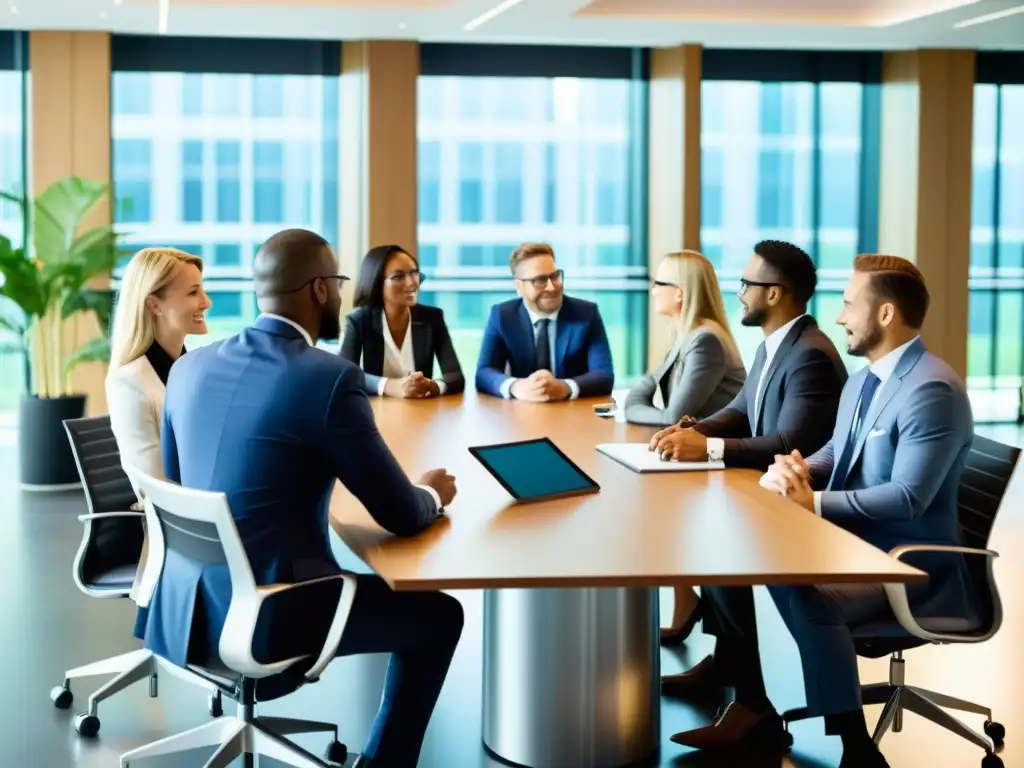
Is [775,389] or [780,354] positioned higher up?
[780,354]

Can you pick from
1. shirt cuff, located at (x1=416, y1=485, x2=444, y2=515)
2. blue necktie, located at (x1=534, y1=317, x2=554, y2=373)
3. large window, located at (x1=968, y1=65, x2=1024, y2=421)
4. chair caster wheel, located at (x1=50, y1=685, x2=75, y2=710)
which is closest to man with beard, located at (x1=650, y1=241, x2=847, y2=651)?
shirt cuff, located at (x1=416, y1=485, x2=444, y2=515)

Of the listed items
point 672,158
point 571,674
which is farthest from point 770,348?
point 672,158

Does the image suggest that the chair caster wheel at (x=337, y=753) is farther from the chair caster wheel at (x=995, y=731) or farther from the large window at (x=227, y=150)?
the large window at (x=227, y=150)

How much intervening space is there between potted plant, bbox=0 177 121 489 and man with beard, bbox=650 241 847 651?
16.3 feet

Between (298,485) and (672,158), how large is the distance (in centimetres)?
793

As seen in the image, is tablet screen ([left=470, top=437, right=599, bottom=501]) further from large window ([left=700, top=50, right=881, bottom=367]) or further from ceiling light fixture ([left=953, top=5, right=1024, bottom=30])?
large window ([left=700, top=50, right=881, bottom=367])

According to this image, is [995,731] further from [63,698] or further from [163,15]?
[163,15]

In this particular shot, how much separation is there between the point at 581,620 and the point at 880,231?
27.2ft

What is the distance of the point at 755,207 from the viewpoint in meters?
11.1

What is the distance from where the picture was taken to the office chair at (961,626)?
3.49m

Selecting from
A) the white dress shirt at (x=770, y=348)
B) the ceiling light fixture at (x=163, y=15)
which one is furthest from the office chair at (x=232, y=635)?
the ceiling light fixture at (x=163, y=15)

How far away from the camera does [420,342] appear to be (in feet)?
20.8

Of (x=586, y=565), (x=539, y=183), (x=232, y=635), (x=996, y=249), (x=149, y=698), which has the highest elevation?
(x=539, y=183)

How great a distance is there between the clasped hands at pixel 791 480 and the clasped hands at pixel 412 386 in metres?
2.50
